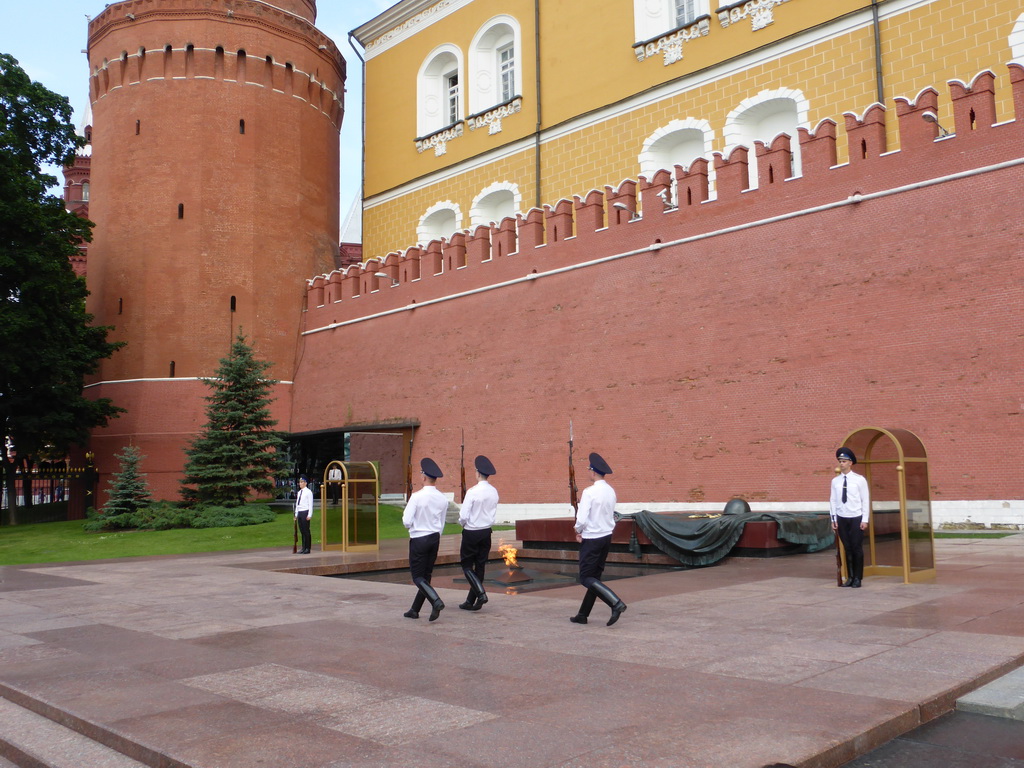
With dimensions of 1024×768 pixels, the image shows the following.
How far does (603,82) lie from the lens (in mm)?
23500

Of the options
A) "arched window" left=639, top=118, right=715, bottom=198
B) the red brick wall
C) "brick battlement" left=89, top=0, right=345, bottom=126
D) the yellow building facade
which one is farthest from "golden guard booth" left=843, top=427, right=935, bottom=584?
"brick battlement" left=89, top=0, right=345, bottom=126

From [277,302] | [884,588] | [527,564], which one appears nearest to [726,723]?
[884,588]

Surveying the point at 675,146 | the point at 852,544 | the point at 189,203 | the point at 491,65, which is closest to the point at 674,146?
the point at 675,146

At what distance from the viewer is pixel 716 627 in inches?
264

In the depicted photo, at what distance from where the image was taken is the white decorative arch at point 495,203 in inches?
1008

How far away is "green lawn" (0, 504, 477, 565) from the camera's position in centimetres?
1631

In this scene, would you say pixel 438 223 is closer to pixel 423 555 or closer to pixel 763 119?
pixel 763 119

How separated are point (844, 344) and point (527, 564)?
6.83 m

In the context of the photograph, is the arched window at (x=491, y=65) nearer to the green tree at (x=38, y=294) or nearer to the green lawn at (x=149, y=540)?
the green tree at (x=38, y=294)

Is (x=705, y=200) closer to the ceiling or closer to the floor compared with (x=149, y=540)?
closer to the ceiling

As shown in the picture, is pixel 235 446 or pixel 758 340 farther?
pixel 235 446

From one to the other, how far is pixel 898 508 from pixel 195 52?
24.7 meters

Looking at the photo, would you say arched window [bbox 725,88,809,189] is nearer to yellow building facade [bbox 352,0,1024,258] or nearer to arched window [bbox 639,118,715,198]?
yellow building facade [bbox 352,0,1024,258]

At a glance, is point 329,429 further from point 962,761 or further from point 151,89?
point 962,761
